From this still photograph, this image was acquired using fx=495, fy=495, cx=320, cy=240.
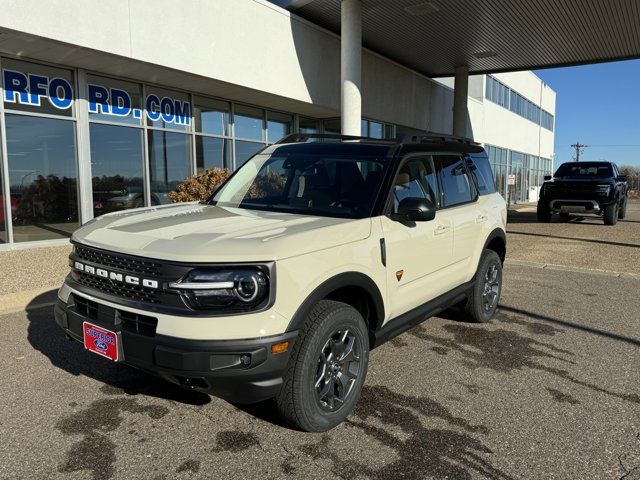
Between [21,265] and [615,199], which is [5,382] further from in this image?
[615,199]

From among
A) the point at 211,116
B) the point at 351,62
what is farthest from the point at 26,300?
the point at 351,62

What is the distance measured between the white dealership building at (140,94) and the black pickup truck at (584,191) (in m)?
6.83

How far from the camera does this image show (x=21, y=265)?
25.5ft

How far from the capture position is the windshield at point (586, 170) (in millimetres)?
15914

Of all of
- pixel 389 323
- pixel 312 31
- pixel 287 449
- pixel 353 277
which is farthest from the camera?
pixel 312 31

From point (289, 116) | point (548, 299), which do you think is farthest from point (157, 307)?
point (289, 116)

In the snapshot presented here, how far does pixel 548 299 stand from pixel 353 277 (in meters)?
4.27

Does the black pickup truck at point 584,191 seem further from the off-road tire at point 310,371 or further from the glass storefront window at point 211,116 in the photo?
the off-road tire at point 310,371

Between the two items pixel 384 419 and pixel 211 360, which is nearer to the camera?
pixel 211 360

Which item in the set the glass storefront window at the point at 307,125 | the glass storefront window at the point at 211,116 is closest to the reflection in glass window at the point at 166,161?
the glass storefront window at the point at 211,116

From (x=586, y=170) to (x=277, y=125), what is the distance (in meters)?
10.2

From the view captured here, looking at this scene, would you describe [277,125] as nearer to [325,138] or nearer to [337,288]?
[325,138]

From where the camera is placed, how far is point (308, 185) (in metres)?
3.80

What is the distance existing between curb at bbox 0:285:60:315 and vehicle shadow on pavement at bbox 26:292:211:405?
698mm
